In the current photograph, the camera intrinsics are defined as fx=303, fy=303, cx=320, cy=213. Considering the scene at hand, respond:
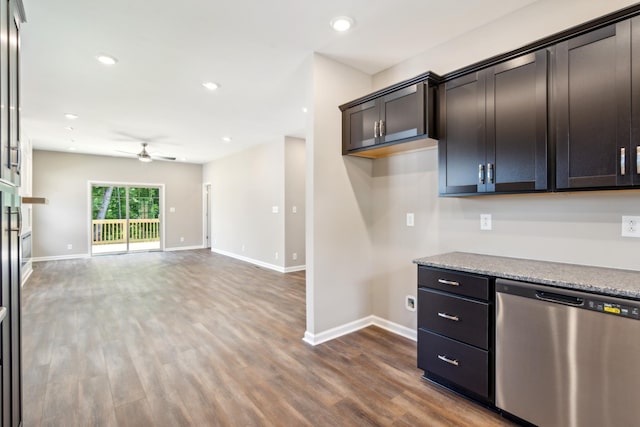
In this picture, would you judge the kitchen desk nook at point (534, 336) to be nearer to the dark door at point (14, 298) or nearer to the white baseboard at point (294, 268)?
the dark door at point (14, 298)

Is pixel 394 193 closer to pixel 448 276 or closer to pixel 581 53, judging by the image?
pixel 448 276

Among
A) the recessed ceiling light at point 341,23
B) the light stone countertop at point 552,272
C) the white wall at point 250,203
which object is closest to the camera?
the light stone countertop at point 552,272

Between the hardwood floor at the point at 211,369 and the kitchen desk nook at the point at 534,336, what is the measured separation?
0.23 m

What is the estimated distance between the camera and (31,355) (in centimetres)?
265

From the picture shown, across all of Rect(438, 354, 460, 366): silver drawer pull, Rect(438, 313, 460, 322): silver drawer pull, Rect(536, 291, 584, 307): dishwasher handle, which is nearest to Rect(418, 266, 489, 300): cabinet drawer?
Rect(438, 313, 460, 322): silver drawer pull

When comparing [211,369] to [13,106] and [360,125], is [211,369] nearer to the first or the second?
A: [13,106]

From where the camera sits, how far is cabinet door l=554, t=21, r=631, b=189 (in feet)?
5.31

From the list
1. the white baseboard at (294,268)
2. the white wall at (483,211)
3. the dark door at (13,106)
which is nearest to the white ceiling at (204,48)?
the white wall at (483,211)

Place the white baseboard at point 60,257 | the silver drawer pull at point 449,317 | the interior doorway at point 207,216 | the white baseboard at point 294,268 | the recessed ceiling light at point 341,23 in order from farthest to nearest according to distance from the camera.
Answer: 1. the interior doorway at point 207,216
2. the white baseboard at point 60,257
3. the white baseboard at point 294,268
4. the recessed ceiling light at point 341,23
5. the silver drawer pull at point 449,317

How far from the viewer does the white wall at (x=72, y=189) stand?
7262 mm

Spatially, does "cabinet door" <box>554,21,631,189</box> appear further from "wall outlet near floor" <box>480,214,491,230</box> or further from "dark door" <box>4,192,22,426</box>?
"dark door" <box>4,192,22,426</box>

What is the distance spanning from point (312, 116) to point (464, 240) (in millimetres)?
1769

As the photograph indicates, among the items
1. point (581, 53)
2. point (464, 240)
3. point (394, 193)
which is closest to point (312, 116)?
point (394, 193)

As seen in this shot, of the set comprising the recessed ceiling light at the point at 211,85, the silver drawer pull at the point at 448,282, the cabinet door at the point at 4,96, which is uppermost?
the recessed ceiling light at the point at 211,85
